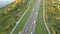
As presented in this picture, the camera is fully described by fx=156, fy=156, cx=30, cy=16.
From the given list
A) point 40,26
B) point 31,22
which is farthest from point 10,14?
point 40,26

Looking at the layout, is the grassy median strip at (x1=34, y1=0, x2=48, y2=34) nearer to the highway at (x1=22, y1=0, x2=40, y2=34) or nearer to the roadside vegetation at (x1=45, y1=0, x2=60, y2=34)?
the highway at (x1=22, y1=0, x2=40, y2=34)

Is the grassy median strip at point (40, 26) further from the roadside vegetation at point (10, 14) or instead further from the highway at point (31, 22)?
the roadside vegetation at point (10, 14)

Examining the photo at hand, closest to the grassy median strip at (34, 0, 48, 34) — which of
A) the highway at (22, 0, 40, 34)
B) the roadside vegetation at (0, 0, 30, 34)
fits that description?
the highway at (22, 0, 40, 34)

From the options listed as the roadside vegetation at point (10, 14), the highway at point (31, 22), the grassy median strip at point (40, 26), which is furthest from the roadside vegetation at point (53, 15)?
the roadside vegetation at point (10, 14)

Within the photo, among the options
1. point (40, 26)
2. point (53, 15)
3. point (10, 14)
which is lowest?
point (53, 15)

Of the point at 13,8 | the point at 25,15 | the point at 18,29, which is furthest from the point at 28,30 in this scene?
the point at 13,8

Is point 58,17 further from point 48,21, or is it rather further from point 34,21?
point 34,21

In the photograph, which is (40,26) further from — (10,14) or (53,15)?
(10,14)
